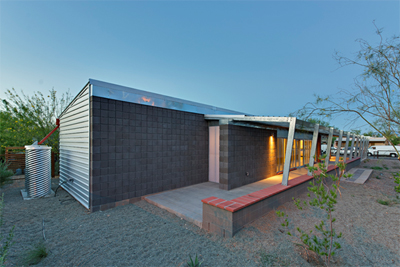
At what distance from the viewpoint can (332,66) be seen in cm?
419

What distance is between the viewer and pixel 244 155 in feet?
21.7

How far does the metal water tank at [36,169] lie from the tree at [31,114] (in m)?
5.20

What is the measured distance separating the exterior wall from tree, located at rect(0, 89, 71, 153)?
9.89 m

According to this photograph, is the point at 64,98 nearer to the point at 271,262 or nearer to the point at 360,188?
the point at 271,262

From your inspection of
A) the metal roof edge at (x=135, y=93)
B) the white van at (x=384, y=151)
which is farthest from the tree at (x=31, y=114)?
the white van at (x=384, y=151)

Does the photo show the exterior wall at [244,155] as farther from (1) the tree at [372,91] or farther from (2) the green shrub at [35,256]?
(2) the green shrub at [35,256]

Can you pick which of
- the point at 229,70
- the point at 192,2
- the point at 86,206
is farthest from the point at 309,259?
the point at 229,70

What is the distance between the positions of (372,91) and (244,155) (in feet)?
12.7

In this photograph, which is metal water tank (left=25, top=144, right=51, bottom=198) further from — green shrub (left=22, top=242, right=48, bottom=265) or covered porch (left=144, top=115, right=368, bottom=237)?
green shrub (left=22, top=242, right=48, bottom=265)

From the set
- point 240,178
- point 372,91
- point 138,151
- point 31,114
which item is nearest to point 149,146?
point 138,151

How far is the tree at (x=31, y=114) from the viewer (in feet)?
32.8

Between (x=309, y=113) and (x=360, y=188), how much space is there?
5.11 meters

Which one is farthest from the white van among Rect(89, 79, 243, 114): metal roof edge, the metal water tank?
the metal water tank

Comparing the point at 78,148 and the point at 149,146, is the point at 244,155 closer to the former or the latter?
the point at 149,146
